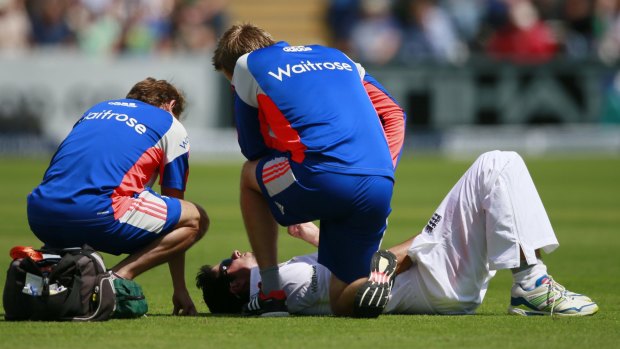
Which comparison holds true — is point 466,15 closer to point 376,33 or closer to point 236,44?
point 376,33

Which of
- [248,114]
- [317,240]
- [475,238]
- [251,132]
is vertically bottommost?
[317,240]

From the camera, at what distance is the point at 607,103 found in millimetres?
23672

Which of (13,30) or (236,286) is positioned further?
(13,30)

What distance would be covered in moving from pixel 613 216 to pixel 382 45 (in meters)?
12.7

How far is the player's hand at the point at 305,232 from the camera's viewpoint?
6.94 metres

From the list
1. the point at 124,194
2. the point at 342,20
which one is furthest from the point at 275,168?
the point at 342,20

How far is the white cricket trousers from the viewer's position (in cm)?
629

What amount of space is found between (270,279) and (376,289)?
0.67 metres

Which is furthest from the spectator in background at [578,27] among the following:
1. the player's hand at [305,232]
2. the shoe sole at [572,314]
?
the shoe sole at [572,314]

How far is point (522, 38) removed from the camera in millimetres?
24984

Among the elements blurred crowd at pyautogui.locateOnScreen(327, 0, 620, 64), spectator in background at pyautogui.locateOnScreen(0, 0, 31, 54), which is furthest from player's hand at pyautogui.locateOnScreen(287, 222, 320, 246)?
spectator in background at pyautogui.locateOnScreen(0, 0, 31, 54)

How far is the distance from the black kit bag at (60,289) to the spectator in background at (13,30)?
1957cm

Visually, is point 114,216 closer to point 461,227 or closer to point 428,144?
point 461,227

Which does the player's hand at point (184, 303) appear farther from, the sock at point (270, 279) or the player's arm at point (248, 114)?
the player's arm at point (248, 114)
